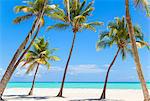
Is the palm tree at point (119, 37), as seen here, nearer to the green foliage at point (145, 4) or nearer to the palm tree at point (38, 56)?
the palm tree at point (38, 56)

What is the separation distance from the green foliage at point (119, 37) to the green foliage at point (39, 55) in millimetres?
6469

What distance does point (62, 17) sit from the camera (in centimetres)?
2841

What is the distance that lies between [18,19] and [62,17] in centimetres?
650

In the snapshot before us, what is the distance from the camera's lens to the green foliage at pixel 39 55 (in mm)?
32250

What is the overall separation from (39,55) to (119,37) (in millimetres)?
8843

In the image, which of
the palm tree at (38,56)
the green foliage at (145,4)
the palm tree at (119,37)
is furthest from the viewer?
the palm tree at (38,56)

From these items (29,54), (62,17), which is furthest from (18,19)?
(29,54)

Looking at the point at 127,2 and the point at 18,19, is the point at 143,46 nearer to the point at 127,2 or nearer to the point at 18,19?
the point at 18,19

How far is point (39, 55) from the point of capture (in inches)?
1289

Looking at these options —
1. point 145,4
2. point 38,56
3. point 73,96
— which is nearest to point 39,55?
point 38,56

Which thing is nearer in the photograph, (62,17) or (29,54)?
(62,17)

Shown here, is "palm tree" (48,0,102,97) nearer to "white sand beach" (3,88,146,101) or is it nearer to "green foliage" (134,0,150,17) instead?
"white sand beach" (3,88,146,101)

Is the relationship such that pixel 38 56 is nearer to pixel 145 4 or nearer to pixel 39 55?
pixel 39 55

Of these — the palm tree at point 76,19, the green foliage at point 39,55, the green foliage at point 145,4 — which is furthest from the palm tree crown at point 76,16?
the green foliage at point 145,4
